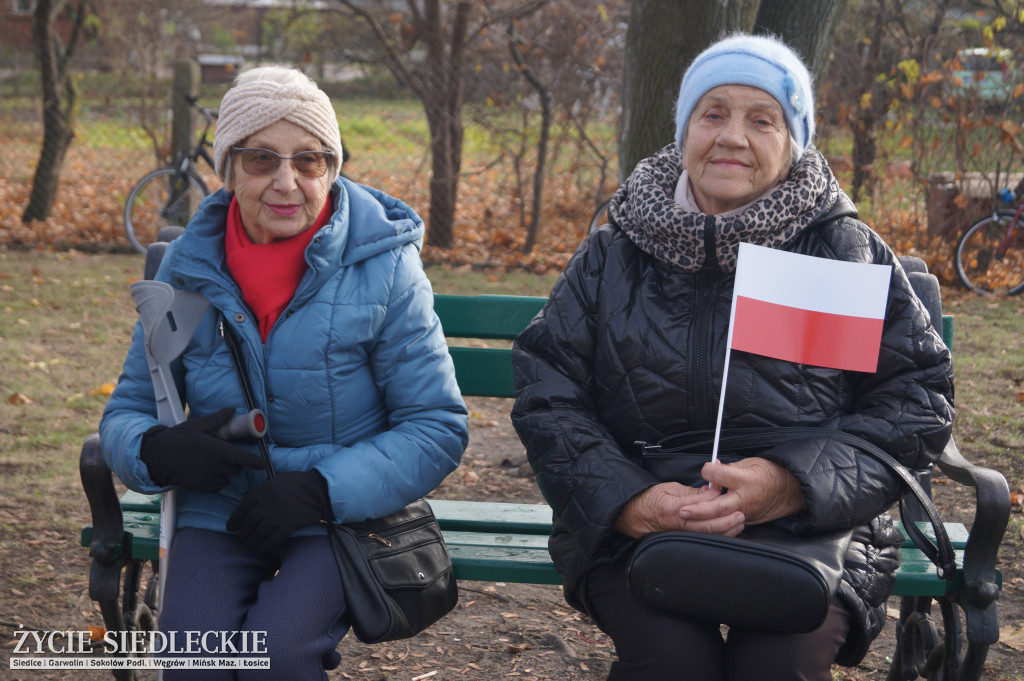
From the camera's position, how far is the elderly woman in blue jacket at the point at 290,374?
8.04 ft

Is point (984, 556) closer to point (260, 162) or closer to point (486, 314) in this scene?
point (486, 314)

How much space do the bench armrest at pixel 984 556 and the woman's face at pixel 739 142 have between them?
36.9 inches

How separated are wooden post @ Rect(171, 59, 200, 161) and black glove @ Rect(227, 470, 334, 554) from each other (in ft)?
24.5

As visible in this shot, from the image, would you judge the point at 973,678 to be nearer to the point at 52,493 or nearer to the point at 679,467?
the point at 679,467

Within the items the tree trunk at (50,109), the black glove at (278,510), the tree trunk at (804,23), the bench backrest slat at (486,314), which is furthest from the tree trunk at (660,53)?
the tree trunk at (50,109)

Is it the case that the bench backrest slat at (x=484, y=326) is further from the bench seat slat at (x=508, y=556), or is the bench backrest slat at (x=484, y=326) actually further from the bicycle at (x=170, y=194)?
the bicycle at (x=170, y=194)

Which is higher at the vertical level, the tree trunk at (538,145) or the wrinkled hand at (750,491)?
the tree trunk at (538,145)

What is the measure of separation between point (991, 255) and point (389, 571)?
298 inches

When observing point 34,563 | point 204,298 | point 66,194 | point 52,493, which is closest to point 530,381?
point 204,298

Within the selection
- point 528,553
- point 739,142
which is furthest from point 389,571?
point 739,142

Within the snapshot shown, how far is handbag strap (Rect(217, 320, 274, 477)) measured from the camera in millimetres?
2564

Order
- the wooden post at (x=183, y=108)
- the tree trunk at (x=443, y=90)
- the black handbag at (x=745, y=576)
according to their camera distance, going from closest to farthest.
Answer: the black handbag at (x=745, y=576) < the tree trunk at (x=443, y=90) < the wooden post at (x=183, y=108)

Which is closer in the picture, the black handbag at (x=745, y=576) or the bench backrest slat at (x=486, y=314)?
the black handbag at (x=745, y=576)

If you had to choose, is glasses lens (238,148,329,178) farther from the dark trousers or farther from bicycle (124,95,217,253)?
bicycle (124,95,217,253)
